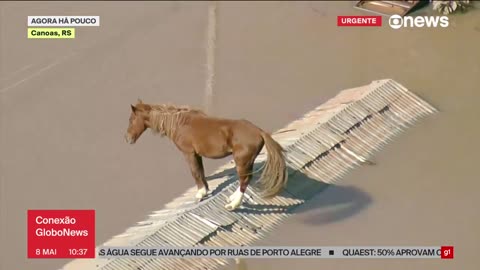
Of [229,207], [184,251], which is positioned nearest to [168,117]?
[229,207]

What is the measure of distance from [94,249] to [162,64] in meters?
2.27

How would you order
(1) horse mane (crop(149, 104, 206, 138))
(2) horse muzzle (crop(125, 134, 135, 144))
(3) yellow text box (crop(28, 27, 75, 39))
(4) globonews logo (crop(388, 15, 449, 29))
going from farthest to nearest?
(4) globonews logo (crop(388, 15, 449, 29)) < (3) yellow text box (crop(28, 27, 75, 39)) < (2) horse muzzle (crop(125, 134, 135, 144)) < (1) horse mane (crop(149, 104, 206, 138))

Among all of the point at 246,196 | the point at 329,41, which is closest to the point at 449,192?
the point at 246,196

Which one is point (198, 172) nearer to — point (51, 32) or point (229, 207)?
point (229, 207)

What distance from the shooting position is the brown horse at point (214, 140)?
6703 millimetres

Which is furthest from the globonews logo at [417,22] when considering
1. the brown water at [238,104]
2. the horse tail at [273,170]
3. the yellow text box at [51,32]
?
the yellow text box at [51,32]

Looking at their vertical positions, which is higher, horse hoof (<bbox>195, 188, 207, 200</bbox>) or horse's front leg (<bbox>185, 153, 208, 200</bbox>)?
horse's front leg (<bbox>185, 153, 208, 200</bbox>)

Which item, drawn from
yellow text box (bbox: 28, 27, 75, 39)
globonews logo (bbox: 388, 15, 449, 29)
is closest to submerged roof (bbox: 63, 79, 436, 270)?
globonews logo (bbox: 388, 15, 449, 29)

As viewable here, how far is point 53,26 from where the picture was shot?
8445 mm

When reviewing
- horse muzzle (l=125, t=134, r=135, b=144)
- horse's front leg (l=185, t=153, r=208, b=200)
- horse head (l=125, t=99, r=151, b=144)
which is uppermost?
horse head (l=125, t=99, r=151, b=144)

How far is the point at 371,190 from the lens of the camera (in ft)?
24.0

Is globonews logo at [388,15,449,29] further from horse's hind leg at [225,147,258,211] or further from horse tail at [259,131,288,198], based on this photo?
horse's hind leg at [225,147,258,211]

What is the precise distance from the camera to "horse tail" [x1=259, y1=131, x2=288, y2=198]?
22.1 ft

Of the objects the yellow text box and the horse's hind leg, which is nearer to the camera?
the horse's hind leg
